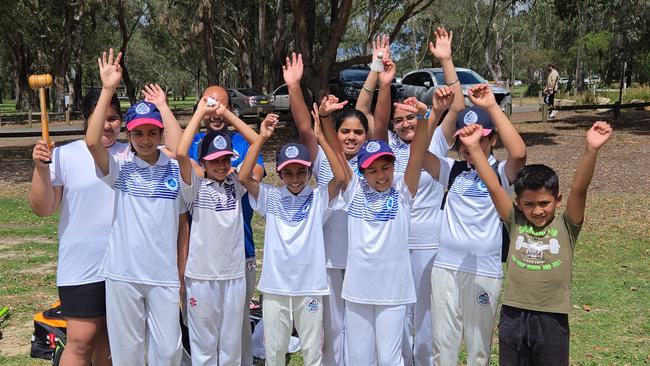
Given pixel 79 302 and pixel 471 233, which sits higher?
pixel 471 233

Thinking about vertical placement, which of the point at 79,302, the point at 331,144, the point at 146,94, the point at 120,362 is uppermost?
the point at 146,94

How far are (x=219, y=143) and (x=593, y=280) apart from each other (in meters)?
4.47

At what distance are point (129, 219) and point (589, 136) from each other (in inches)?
92.6

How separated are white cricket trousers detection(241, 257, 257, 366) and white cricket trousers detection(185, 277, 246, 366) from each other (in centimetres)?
19

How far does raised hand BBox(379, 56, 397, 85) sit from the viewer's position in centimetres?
409

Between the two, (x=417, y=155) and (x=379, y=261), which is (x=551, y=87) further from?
(x=379, y=261)

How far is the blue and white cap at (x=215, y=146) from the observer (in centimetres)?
360

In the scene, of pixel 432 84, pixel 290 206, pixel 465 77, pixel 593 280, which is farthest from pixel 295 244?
pixel 465 77

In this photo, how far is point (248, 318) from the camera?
4.05 meters

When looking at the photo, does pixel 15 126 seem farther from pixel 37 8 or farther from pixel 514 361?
pixel 514 361

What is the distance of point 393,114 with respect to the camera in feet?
14.0

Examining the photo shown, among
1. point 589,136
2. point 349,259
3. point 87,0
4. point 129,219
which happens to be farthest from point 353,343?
point 87,0

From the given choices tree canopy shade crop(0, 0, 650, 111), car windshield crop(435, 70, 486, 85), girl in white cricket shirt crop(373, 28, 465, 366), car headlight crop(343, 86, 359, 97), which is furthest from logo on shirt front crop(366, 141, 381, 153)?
car headlight crop(343, 86, 359, 97)

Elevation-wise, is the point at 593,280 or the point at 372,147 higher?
the point at 372,147
